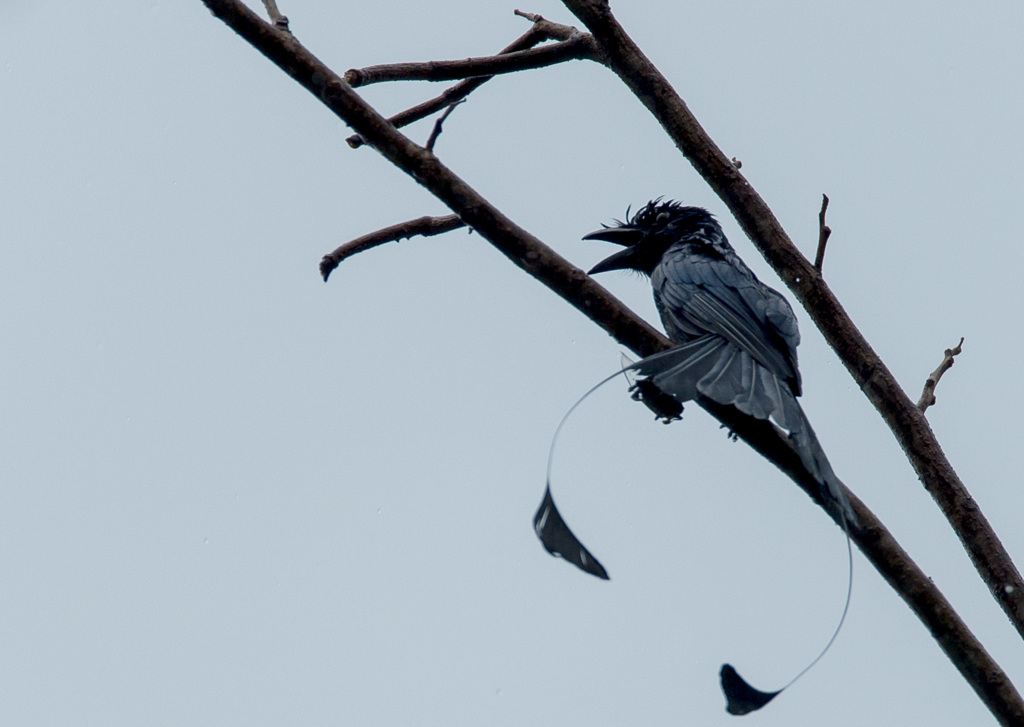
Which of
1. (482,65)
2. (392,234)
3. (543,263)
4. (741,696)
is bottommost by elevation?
(741,696)

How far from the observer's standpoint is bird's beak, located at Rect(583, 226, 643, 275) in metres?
5.20

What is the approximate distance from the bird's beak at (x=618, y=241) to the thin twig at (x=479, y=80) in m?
1.58

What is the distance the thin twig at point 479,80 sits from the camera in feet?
11.3

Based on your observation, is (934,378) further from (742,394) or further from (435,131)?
(435,131)

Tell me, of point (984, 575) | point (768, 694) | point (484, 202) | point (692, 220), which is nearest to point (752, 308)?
point (692, 220)

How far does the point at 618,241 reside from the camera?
533 centimetres

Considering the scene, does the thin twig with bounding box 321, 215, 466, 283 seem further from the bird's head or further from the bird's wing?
the bird's head

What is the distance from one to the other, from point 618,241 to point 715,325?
1466 mm

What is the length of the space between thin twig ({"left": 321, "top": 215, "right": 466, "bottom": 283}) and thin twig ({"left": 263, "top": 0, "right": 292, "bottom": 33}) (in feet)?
2.09

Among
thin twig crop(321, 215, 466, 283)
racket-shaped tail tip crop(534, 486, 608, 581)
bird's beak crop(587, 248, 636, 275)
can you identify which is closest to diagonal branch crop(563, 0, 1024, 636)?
thin twig crop(321, 215, 466, 283)

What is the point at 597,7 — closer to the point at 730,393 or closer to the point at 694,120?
the point at 694,120

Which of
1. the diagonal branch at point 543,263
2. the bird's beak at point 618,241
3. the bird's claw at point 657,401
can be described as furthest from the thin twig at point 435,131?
the bird's beak at point 618,241

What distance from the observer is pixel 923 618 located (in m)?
2.74

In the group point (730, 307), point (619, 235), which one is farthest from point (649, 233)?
point (730, 307)
